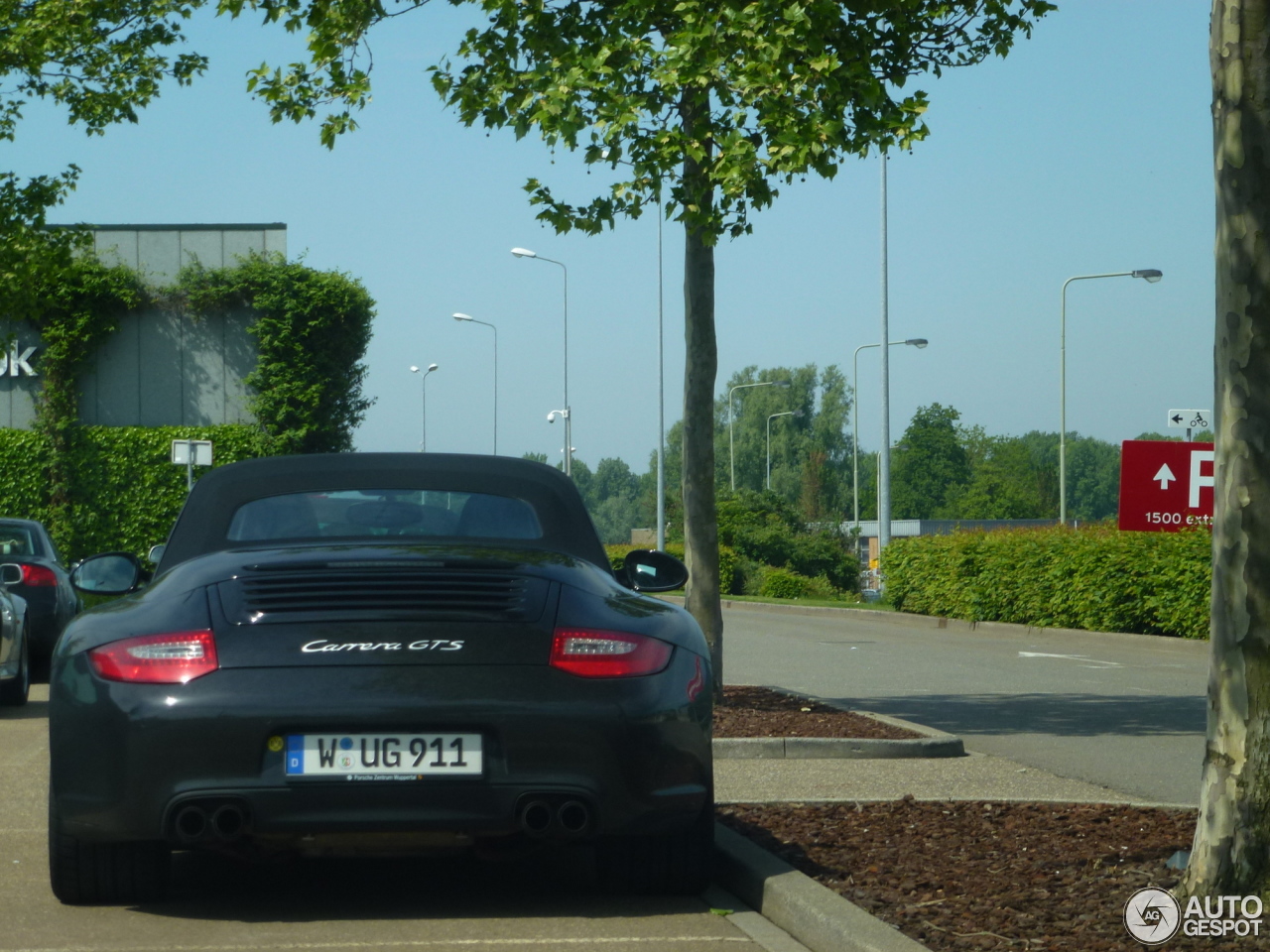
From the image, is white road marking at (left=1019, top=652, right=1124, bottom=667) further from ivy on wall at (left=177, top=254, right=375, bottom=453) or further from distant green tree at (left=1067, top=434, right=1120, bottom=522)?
distant green tree at (left=1067, top=434, right=1120, bottom=522)

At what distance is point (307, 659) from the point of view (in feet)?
15.4

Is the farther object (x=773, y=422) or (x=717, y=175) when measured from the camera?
(x=773, y=422)

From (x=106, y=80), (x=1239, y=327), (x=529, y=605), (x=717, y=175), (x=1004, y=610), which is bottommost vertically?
(x=1004, y=610)

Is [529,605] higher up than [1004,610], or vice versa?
[529,605]

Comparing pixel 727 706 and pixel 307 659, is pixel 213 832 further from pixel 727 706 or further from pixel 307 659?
pixel 727 706

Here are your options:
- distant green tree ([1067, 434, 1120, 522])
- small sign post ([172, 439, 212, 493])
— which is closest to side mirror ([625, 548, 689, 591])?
small sign post ([172, 439, 212, 493])

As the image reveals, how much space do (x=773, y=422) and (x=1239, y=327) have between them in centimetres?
11483

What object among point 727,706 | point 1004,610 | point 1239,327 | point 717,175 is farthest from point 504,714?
point 1004,610

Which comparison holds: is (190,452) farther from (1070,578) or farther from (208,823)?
(208,823)

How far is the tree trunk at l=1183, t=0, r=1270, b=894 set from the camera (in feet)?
15.1

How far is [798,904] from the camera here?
16.3 ft

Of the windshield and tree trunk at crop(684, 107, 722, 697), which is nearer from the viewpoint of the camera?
the windshield

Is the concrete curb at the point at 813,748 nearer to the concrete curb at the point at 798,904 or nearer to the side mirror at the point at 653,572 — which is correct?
the side mirror at the point at 653,572

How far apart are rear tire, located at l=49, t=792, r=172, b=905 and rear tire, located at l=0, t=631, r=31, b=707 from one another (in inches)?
296
